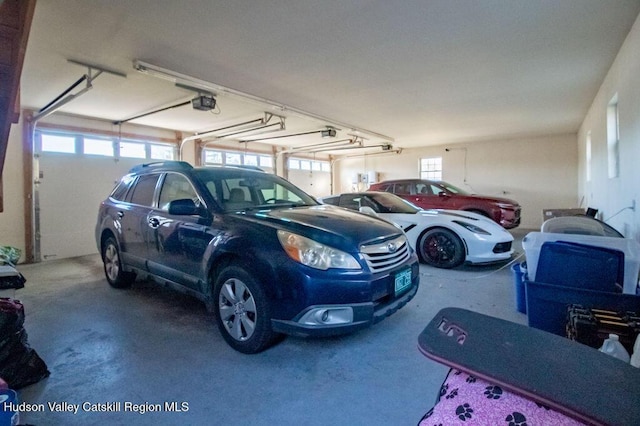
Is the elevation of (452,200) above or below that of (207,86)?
below

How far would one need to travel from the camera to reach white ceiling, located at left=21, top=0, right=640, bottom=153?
2.96m

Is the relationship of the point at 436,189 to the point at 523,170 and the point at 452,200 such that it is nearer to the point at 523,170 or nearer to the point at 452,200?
the point at 452,200

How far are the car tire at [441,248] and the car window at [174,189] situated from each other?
347 centimetres

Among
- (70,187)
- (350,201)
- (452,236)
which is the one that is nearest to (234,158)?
(70,187)

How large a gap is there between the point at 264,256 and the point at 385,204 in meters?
3.69

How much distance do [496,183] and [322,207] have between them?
9.56 meters

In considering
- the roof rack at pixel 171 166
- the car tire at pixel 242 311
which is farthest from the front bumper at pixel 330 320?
the roof rack at pixel 171 166

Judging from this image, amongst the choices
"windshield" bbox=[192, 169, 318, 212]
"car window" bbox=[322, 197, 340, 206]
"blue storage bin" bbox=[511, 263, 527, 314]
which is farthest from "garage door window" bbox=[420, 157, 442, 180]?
"windshield" bbox=[192, 169, 318, 212]

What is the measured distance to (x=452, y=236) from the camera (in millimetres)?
4723

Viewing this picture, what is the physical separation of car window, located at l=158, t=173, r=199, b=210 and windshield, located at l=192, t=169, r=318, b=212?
0.70ft

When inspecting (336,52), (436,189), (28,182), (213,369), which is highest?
(336,52)

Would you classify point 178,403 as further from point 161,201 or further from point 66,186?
point 66,186

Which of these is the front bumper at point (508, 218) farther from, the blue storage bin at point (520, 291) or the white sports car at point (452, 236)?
the blue storage bin at point (520, 291)

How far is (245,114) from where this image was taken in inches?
275
